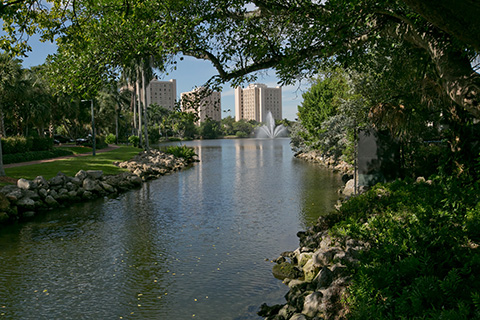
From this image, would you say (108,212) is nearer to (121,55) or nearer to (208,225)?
(208,225)

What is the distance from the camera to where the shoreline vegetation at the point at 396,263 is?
200 inches

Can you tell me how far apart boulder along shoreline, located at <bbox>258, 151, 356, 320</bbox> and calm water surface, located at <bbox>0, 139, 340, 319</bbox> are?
1.56ft

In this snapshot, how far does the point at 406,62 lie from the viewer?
14.9m

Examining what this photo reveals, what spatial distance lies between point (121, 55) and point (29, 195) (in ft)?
35.3

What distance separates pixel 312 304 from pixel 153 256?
5936mm

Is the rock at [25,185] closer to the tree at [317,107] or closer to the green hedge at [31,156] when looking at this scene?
the green hedge at [31,156]

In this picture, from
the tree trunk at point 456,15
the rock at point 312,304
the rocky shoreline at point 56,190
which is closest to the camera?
the tree trunk at point 456,15

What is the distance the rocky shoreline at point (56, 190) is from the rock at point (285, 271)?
1205 cm

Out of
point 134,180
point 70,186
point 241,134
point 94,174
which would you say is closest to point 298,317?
point 70,186

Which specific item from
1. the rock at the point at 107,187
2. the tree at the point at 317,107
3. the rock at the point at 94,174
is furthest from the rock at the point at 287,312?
the tree at the point at 317,107

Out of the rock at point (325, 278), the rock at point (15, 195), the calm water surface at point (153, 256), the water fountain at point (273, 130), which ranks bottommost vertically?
the calm water surface at point (153, 256)


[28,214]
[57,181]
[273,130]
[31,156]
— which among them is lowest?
[28,214]

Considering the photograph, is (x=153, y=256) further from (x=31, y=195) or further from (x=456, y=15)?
(x=31, y=195)

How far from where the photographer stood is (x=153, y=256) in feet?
38.2
